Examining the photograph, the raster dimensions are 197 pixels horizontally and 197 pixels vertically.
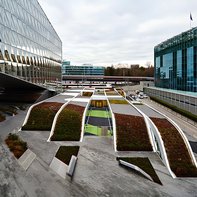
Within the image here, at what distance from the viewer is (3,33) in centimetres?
2122

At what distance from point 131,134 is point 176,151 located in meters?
4.41

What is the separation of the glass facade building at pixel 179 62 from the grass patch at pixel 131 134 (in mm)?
24492

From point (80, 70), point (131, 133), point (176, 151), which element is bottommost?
point (176, 151)

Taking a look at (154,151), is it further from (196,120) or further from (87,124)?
(196,120)

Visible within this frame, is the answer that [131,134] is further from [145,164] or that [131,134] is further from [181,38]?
[181,38]

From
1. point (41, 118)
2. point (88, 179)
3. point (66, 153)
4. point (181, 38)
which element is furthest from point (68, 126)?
point (181, 38)

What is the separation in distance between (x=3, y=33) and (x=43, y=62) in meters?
17.6

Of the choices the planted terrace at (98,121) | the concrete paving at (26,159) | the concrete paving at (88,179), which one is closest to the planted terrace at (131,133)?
the concrete paving at (88,179)

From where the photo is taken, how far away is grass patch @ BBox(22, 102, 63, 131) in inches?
882

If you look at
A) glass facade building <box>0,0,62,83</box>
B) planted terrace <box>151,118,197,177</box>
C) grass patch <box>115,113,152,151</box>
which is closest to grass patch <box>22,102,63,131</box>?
glass facade building <box>0,0,62,83</box>

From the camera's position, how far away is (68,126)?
70.8 feet

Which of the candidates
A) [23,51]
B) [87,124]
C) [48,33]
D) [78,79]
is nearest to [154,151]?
[87,124]

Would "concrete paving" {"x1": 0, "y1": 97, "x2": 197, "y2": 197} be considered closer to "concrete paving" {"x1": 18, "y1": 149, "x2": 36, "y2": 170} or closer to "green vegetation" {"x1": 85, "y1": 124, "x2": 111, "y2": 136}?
"concrete paving" {"x1": 18, "y1": 149, "x2": 36, "y2": 170}

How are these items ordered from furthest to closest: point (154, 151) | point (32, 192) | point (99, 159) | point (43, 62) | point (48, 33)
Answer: point (48, 33) < point (43, 62) < point (154, 151) < point (99, 159) < point (32, 192)
